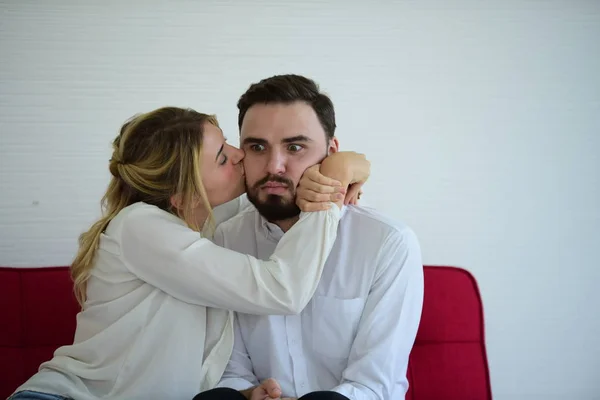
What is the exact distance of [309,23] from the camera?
214 centimetres

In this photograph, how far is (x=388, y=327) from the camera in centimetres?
148

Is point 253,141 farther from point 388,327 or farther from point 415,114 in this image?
point 415,114

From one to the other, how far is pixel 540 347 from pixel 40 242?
6.08ft

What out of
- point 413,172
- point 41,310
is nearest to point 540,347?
point 413,172

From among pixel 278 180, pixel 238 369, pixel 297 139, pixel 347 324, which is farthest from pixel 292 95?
pixel 238 369

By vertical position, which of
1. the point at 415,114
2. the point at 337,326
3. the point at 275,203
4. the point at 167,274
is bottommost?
the point at 337,326

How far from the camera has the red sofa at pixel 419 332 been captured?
68.1 inches

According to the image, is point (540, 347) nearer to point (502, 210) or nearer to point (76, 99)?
point (502, 210)

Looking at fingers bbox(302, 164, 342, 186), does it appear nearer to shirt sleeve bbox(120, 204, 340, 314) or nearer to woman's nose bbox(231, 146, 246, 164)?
shirt sleeve bbox(120, 204, 340, 314)

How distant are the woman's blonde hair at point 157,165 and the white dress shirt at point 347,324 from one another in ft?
1.25

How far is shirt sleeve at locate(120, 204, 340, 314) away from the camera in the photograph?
134 cm

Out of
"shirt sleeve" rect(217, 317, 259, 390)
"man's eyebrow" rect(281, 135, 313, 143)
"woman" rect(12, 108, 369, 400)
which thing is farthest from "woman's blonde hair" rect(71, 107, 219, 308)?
"shirt sleeve" rect(217, 317, 259, 390)

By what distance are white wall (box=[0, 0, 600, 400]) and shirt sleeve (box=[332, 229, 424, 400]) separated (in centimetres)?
61

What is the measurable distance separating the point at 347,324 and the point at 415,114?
945mm
